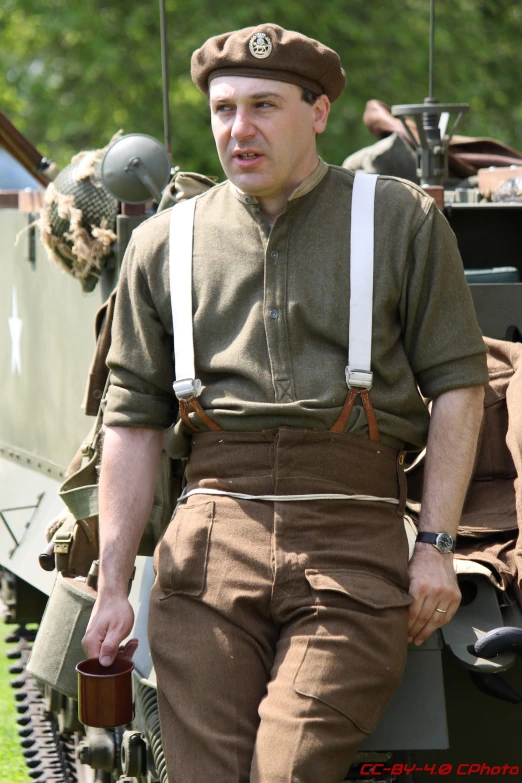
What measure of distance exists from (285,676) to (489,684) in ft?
1.73

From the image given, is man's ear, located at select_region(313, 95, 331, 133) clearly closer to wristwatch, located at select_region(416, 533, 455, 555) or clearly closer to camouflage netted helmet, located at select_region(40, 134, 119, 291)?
wristwatch, located at select_region(416, 533, 455, 555)

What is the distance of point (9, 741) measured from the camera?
19.4 feet

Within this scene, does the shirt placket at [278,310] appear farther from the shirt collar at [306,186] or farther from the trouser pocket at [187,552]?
the trouser pocket at [187,552]

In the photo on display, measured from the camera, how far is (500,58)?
682 inches

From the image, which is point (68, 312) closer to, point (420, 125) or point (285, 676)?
point (420, 125)

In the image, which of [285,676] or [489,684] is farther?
[489,684]

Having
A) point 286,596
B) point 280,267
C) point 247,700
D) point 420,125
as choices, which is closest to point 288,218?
point 280,267

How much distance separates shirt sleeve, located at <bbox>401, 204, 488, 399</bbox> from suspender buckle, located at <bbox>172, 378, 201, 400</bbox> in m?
0.47

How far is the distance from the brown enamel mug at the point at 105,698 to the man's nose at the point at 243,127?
1159 millimetres

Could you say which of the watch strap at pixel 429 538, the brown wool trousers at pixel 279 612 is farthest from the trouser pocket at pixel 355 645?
the watch strap at pixel 429 538

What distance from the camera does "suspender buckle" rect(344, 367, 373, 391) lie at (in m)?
2.81

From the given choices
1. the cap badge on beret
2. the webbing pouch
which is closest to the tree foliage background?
the webbing pouch

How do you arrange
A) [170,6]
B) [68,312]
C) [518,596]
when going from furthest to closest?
[170,6], [68,312], [518,596]

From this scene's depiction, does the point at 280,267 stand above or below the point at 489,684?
above
